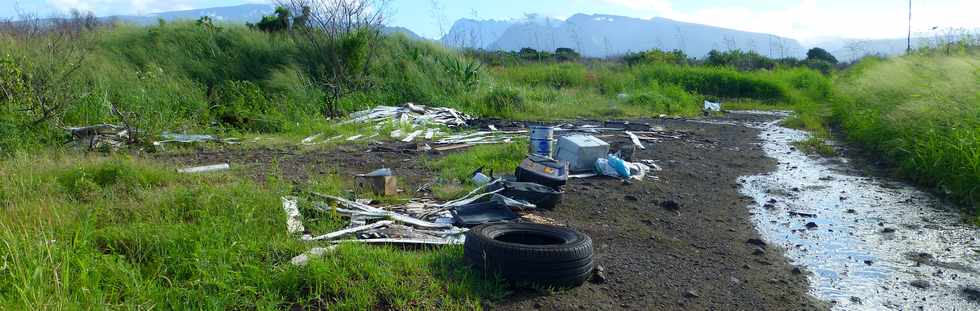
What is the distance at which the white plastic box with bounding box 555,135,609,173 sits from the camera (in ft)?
25.3

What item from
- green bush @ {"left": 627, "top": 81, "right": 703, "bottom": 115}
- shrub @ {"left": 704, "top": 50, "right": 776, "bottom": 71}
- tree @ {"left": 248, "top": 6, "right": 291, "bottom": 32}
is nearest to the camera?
tree @ {"left": 248, "top": 6, "right": 291, "bottom": 32}

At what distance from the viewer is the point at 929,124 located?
894 centimetres

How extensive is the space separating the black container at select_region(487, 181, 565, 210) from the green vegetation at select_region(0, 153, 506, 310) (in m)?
1.45

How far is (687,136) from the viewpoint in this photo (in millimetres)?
12383

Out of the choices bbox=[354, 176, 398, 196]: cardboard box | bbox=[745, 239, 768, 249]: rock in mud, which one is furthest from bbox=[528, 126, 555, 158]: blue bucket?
bbox=[745, 239, 768, 249]: rock in mud

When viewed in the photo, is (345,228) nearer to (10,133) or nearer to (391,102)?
(10,133)

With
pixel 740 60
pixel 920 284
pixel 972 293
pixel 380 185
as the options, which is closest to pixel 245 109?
pixel 380 185

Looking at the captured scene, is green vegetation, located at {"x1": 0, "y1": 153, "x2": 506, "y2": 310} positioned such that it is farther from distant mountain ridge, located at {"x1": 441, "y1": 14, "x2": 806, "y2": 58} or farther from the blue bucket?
distant mountain ridge, located at {"x1": 441, "y1": 14, "x2": 806, "y2": 58}

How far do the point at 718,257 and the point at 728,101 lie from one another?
20565mm

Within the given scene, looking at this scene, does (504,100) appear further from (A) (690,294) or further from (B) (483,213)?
(A) (690,294)

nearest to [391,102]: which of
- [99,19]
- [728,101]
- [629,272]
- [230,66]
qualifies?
[230,66]

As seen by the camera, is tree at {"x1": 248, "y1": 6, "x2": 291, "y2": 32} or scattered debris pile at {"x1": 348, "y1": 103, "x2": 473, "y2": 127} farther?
tree at {"x1": 248, "y1": 6, "x2": 291, "y2": 32}

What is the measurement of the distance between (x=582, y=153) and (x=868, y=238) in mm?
3030

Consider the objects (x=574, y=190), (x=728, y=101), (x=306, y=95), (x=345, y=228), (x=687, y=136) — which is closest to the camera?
(x=345, y=228)
